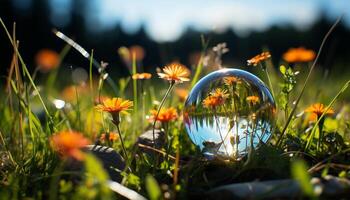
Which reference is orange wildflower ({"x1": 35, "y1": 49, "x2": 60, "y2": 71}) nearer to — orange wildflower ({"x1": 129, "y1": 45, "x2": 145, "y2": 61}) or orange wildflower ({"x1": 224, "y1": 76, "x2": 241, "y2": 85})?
orange wildflower ({"x1": 129, "y1": 45, "x2": 145, "y2": 61})

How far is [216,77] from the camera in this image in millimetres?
2531

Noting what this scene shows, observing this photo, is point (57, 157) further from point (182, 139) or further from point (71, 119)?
point (71, 119)

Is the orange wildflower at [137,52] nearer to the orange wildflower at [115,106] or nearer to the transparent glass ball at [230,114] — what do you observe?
the transparent glass ball at [230,114]

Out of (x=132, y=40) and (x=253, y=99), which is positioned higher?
(x=132, y=40)

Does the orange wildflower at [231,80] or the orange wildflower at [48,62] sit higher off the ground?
the orange wildflower at [48,62]

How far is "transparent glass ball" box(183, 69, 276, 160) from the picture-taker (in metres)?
2.45

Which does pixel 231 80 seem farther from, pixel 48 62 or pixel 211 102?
pixel 48 62

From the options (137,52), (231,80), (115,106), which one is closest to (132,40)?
(137,52)

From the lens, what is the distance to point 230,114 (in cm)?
246

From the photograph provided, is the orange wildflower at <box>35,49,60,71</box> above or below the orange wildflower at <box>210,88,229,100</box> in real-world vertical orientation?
above

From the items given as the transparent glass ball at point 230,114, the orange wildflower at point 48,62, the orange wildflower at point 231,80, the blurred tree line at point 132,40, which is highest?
the blurred tree line at point 132,40

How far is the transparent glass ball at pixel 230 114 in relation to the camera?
2.45m

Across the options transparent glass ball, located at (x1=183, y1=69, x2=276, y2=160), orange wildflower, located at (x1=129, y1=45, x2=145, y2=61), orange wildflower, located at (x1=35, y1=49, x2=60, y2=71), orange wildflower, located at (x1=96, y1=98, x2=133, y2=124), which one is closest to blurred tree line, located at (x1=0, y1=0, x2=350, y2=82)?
orange wildflower, located at (x1=129, y1=45, x2=145, y2=61)

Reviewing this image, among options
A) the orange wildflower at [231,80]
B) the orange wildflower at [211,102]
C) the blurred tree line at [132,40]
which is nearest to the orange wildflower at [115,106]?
the orange wildflower at [211,102]
